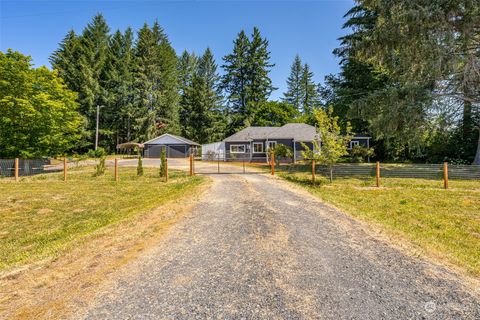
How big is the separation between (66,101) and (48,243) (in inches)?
853

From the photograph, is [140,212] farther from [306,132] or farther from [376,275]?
[306,132]

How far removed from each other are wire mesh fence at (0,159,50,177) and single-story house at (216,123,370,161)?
1597cm

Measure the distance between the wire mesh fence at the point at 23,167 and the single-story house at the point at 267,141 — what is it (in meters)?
16.0

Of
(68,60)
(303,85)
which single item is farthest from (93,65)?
(303,85)

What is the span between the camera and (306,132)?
2989cm

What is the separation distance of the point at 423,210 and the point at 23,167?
22.3m

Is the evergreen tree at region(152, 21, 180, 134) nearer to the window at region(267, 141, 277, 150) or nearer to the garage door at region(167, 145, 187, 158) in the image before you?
the garage door at region(167, 145, 187, 158)

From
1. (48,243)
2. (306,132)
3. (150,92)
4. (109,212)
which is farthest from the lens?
(150,92)

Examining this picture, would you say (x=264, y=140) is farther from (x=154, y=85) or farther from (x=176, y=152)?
(x=154, y=85)

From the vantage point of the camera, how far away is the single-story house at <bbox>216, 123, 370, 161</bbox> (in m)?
28.1

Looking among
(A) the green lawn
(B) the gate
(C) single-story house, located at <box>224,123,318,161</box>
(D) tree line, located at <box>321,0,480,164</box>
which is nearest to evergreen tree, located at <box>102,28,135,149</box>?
(B) the gate

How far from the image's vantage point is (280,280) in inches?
134

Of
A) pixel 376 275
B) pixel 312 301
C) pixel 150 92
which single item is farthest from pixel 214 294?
pixel 150 92

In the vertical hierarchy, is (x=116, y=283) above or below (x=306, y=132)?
below
